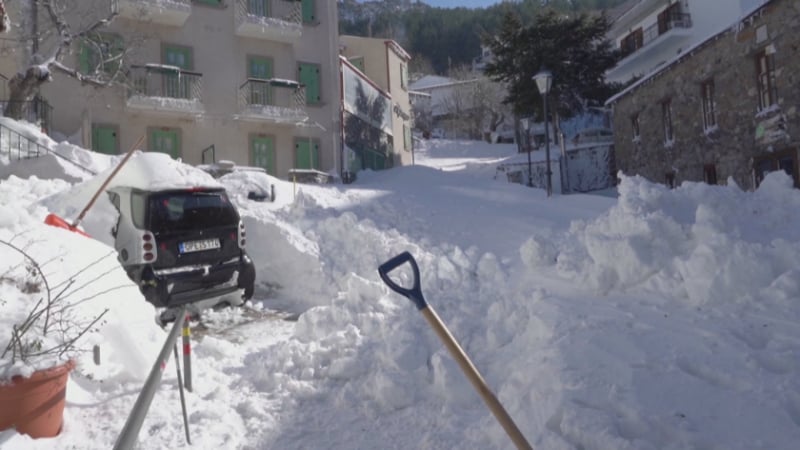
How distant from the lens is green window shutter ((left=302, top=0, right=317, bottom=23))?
23.2m

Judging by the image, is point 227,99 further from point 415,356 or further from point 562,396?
point 562,396

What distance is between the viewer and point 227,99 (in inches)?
830

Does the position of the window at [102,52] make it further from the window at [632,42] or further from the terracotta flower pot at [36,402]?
the window at [632,42]

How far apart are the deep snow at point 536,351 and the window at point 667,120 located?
14.2 m

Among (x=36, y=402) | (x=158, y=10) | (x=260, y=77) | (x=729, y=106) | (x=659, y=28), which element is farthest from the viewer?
(x=659, y=28)

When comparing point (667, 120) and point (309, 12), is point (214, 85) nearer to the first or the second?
point (309, 12)

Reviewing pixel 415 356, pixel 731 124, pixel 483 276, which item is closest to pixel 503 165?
pixel 731 124

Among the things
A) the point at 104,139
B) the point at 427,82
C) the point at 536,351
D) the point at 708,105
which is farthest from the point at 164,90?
the point at 427,82

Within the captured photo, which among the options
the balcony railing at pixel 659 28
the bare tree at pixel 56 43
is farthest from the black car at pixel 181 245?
the balcony railing at pixel 659 28

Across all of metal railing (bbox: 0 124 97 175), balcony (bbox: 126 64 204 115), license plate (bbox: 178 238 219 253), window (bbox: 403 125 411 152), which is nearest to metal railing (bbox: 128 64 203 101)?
balcony (bbox: 126 64 204 115)

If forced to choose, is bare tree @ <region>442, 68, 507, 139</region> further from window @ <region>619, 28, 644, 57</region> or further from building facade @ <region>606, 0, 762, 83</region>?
building facade @ <region>606, 0, 762, 83</region>

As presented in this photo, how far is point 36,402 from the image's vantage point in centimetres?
311

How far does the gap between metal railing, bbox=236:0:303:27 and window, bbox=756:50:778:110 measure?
16.2 meters

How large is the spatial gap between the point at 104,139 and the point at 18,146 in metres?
5.32
